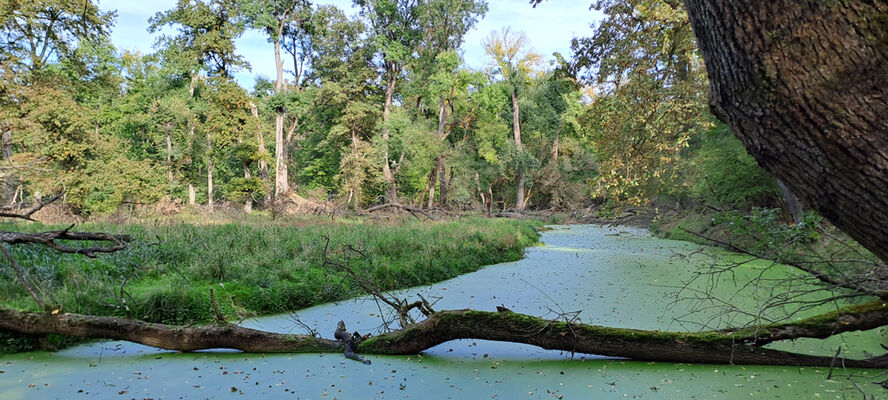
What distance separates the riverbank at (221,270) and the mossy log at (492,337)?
0.51m

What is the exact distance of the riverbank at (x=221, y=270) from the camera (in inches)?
198

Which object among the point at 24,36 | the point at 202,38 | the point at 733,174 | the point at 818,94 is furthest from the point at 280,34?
the point at 818,94

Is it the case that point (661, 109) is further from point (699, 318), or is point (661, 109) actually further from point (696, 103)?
point (699, 318)

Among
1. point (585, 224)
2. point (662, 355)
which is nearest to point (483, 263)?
point (662, 355)

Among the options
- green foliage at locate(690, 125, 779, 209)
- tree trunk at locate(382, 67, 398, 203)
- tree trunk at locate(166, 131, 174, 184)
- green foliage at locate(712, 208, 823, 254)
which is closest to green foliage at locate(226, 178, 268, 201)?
tree trunk at locate(166, 131, 174, 184)

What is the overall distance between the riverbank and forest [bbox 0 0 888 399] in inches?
1.5

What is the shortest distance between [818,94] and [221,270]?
21.0ft

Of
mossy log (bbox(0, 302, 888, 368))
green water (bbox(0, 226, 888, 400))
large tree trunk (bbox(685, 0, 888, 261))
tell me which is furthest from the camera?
mossy log (bbox(0, 302, 888, 368))

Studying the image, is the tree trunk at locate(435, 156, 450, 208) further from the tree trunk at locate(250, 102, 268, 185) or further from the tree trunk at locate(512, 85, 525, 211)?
the tree trunk at locate(250, 102, 268, 185)

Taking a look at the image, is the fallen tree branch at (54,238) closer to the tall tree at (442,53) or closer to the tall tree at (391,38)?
the tall tree at (391,38)

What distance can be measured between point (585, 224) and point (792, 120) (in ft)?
74.5

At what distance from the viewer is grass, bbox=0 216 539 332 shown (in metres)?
5.06

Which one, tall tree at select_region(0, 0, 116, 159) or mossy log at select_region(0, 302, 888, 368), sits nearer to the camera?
mossy log at select_region(0, 302, 888, 368)

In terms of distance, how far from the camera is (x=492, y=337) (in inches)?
155
